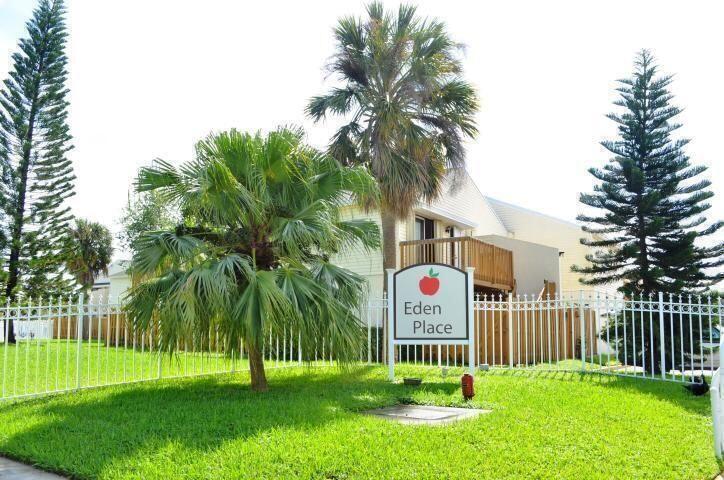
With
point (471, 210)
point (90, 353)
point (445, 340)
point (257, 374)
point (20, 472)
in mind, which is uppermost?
point (471, 210)

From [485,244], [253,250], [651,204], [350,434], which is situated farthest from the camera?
[485,244]

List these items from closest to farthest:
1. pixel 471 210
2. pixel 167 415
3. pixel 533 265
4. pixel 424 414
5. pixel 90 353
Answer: pixel 167 415 → pixel 424 414 → pixel 90 353 → pixel 533 265 → pixel 471 210

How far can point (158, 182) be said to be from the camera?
956 cm

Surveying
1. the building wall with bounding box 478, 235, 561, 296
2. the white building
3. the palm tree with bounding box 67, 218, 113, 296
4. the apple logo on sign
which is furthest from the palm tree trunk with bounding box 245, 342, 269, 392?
the palm tree with bounding box 67, 218, 113, 296

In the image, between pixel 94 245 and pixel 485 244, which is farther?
pixel 94 245

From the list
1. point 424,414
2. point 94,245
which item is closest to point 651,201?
point 424,414

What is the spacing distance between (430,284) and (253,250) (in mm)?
3417

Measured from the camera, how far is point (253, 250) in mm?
9414

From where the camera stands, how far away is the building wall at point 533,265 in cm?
2239

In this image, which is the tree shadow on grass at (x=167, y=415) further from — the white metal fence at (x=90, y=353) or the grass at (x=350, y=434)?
the white metal fence at (x=90, y=353)

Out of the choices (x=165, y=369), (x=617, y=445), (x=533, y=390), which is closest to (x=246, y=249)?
(x=165, y=369)

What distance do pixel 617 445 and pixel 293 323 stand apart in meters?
4.38

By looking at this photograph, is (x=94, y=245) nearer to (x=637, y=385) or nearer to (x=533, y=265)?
(x=533, y=265)

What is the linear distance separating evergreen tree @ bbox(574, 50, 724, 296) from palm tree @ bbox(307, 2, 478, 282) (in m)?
A: 3.80
